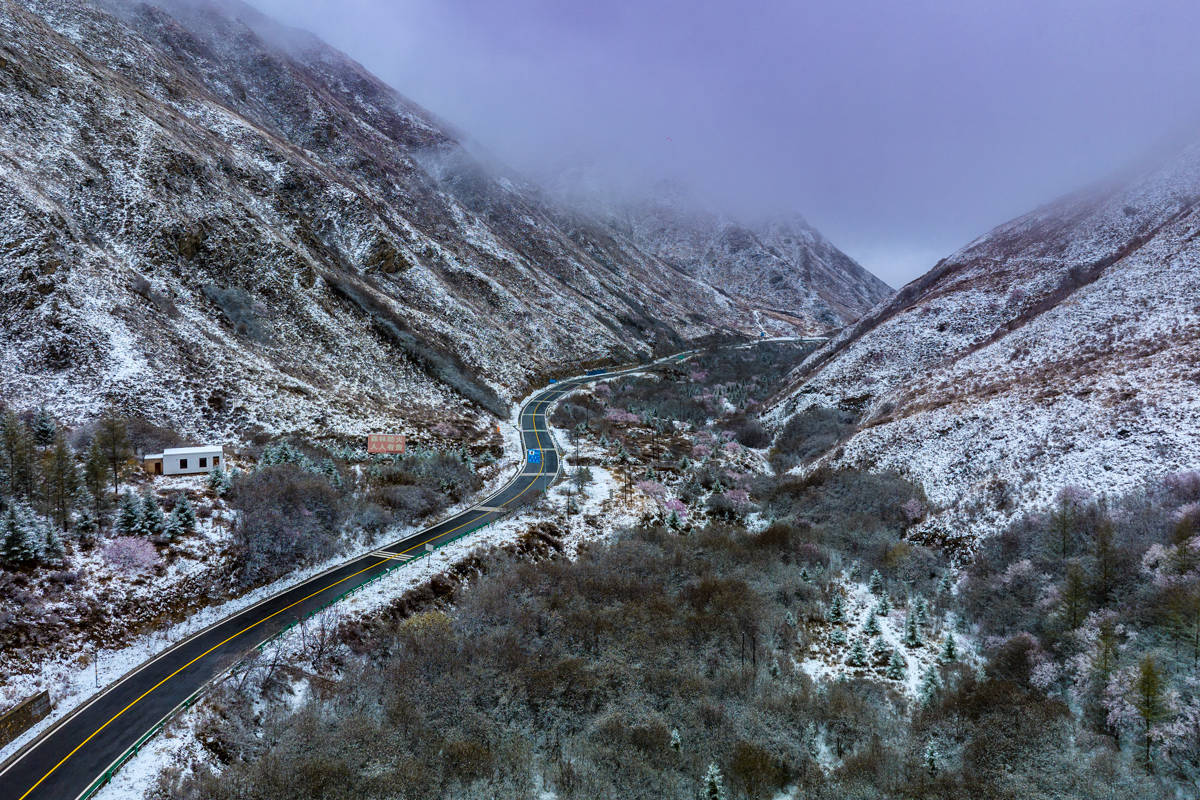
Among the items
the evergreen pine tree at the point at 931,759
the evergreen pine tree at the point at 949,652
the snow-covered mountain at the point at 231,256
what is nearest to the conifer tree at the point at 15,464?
the snow-covered mountain at the point at 231,256

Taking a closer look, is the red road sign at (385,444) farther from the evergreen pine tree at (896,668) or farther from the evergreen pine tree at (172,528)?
the evergreen pine tree at (896,668)

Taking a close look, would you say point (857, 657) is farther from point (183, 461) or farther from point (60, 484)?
point (183, 461)

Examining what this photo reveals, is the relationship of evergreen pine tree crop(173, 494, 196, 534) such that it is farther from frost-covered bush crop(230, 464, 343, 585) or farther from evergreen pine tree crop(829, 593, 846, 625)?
evergreen pine tree crop(829, 593, 846, 625)

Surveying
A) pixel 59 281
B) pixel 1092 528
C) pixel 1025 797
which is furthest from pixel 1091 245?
pixel 59 281

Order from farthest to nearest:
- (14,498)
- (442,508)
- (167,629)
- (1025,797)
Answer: (442,508) → (14,498) → (167,629) → (1025,797)

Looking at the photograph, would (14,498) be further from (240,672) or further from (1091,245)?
(1091,245)

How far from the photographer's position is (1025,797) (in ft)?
44.3

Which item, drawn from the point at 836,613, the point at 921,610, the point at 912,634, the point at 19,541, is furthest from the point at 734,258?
the point at 19,541

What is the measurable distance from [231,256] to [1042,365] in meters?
71.8

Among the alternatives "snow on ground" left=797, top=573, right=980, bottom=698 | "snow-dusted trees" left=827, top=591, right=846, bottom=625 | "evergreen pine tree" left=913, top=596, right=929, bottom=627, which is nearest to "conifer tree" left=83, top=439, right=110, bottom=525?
"snow on ground" left=797, top=573, right=980, bottom=698

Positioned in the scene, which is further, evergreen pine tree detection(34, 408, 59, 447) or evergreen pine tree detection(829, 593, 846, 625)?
evergreen pine tree detection(34, 408, 59, 447)

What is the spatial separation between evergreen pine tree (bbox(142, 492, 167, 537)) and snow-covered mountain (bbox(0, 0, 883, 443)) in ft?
50.7

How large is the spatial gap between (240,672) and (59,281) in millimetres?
39505

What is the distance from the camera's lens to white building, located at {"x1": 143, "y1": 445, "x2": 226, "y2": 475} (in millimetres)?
31031
